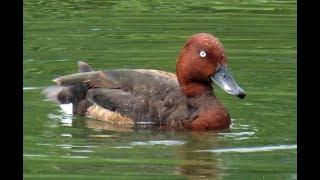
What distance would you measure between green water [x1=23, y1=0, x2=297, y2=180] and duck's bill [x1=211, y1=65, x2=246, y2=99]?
0.38m

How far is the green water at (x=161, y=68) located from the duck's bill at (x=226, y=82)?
38 centimetres

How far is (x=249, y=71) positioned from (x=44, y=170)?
540 cm

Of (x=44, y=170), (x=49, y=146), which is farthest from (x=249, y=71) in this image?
(x=44, y=170)

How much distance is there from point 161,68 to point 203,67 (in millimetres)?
2724

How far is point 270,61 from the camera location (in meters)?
16.0

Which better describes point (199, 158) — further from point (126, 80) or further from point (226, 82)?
point (126, 80)

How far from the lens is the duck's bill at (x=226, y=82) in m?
12.5

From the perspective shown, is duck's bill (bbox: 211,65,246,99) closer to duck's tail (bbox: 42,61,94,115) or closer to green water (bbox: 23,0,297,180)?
green water (bbox: 23,0,297,180)

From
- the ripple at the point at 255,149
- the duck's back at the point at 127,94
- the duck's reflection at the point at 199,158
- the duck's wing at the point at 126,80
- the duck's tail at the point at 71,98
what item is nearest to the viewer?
the duck's reflection at the point at 199,158

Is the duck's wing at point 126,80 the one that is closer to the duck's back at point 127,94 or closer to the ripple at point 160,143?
the duck's back at point 127,94

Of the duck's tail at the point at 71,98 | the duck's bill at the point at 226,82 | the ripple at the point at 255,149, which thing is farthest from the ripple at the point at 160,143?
the duck's tail at the point at 71,98

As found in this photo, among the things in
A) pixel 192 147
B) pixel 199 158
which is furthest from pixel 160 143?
pixel 199 158

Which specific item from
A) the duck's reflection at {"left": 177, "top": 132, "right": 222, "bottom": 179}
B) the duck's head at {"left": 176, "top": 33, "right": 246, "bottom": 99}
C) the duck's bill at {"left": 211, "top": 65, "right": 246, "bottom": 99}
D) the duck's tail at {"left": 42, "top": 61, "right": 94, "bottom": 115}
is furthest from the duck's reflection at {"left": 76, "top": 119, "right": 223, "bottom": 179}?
the duck's head at {"left": 176, "top": 33, "right": 246, "bottom": 99}

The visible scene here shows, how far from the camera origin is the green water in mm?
10695
